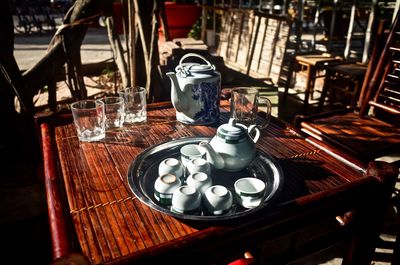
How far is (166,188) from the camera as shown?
2.98ft

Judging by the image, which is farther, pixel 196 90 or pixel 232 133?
pixel 196 90

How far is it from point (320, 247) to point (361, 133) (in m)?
1.27

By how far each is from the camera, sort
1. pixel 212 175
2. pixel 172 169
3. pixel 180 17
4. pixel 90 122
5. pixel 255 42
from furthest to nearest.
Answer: pixel 180 17
pixel 255 42
pixel 90 122
pixel 212 175
pixel 172 169

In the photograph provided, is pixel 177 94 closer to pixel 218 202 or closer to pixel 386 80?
pixel 218 202

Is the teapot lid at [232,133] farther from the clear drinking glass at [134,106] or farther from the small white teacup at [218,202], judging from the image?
the clear drinking glass at [134,106]

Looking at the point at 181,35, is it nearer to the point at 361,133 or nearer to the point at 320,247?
the point at 361,133

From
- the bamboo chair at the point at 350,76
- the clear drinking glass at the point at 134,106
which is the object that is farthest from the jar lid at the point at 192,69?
the bamboo chair at the point at 350,76

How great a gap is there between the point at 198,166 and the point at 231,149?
15 cm

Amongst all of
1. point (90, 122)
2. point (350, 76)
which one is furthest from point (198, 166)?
point (350, 76)

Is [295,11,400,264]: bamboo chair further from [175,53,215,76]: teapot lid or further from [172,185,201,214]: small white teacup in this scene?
[172,185,201,214]: small white teacup

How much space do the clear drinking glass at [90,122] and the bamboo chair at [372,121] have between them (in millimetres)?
1370

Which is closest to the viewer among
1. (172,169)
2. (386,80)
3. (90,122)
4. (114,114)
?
(172,169)

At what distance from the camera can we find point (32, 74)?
2773 millimetres

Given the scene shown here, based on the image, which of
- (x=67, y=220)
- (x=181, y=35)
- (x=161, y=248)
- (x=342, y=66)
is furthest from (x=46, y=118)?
(x=181, y=35)
